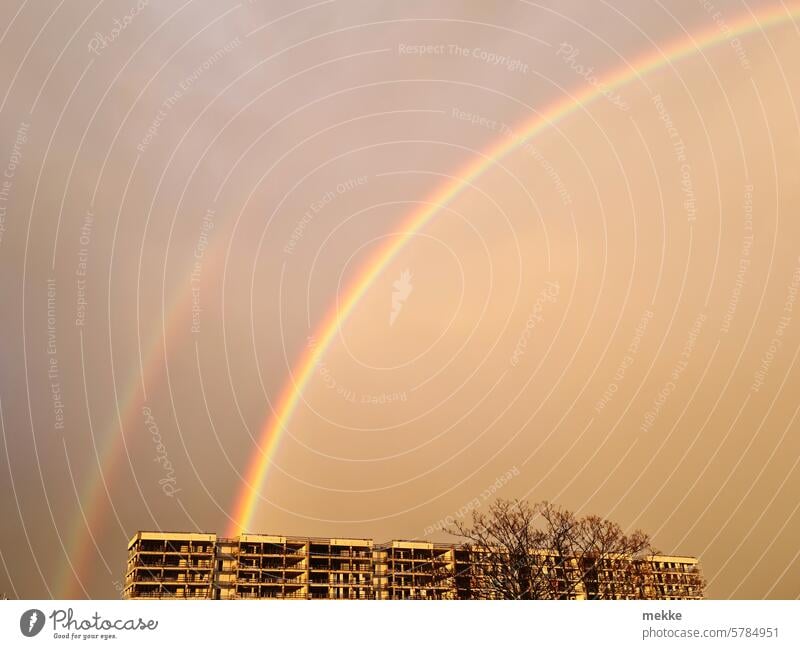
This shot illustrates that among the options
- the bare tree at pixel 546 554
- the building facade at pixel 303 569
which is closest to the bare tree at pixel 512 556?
the bare tree at pixel 546 554

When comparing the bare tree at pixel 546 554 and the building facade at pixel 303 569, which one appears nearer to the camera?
the bare tree at pixel 546 554

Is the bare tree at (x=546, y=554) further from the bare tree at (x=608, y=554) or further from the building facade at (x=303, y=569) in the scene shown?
the building facade at (x=303, y=569)

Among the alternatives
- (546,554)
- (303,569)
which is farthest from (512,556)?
(303,569)

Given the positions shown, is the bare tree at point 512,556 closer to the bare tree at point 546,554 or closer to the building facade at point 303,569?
the bare tree at point 546,554

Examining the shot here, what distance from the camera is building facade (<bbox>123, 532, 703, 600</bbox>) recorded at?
9894 cm

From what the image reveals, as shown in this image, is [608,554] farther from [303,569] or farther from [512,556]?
[303,569]

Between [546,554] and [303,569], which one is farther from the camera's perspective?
[303,569]

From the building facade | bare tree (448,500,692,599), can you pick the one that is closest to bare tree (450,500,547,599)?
bare tree (448,500,692,599)

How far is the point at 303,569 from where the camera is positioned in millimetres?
108062

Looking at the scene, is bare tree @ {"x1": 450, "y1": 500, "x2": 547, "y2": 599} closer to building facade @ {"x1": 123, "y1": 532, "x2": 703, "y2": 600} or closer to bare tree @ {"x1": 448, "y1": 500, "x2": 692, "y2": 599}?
bare tree @ {"x1": 448, "y1": 500, "x2": 692, "y2": 599}

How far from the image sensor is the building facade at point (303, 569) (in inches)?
3895

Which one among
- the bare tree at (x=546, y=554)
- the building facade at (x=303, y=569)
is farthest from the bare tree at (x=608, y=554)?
the building facade at (x=303, y=569)
